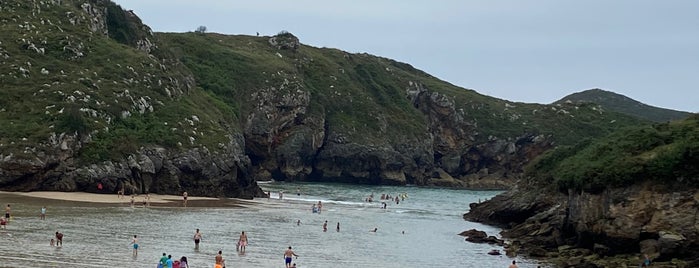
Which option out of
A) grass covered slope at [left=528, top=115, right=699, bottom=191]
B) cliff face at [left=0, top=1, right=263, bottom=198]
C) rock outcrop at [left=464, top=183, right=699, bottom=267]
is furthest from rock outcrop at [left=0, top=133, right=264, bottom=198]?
grass covered slope at [left=528, top=115, right=699, bottom=191]

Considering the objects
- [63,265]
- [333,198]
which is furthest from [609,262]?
[333,198]

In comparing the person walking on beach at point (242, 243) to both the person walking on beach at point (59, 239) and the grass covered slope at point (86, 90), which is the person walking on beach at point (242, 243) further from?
the grass covered slope at point (86, 90)

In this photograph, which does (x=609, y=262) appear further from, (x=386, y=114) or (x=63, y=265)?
(x=386, y=114)

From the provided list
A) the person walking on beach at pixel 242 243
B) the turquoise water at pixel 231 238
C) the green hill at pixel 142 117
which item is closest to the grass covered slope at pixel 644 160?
the turquoise water at pixel 231 238

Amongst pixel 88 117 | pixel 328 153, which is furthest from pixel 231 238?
pixel 328 153

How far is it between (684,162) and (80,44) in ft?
266

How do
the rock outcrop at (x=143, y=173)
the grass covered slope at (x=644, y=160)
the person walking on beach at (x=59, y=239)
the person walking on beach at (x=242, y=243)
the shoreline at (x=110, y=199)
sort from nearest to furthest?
1. the person walking on beach at (x=59, y=239)
2. the person walking on beach at (x=242, y=243)
3. the grass covered slope at (x=644, y=160)
4. the shoreline at (x=110, y=199)
5. the rock outcrop at (x=143, y=173)

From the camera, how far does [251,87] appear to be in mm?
164500

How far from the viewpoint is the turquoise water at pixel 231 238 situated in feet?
133

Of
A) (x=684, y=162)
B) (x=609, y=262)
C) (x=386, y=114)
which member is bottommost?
(x=609, y=262)

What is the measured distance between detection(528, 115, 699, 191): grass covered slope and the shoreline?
38672 millimetres

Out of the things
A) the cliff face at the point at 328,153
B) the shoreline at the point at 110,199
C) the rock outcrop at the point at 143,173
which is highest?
the cliff face at the point at 328,153

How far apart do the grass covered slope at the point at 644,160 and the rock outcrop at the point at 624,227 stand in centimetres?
72

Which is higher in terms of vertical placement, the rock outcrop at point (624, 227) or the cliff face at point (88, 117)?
the cliff face at point (88, 117)
